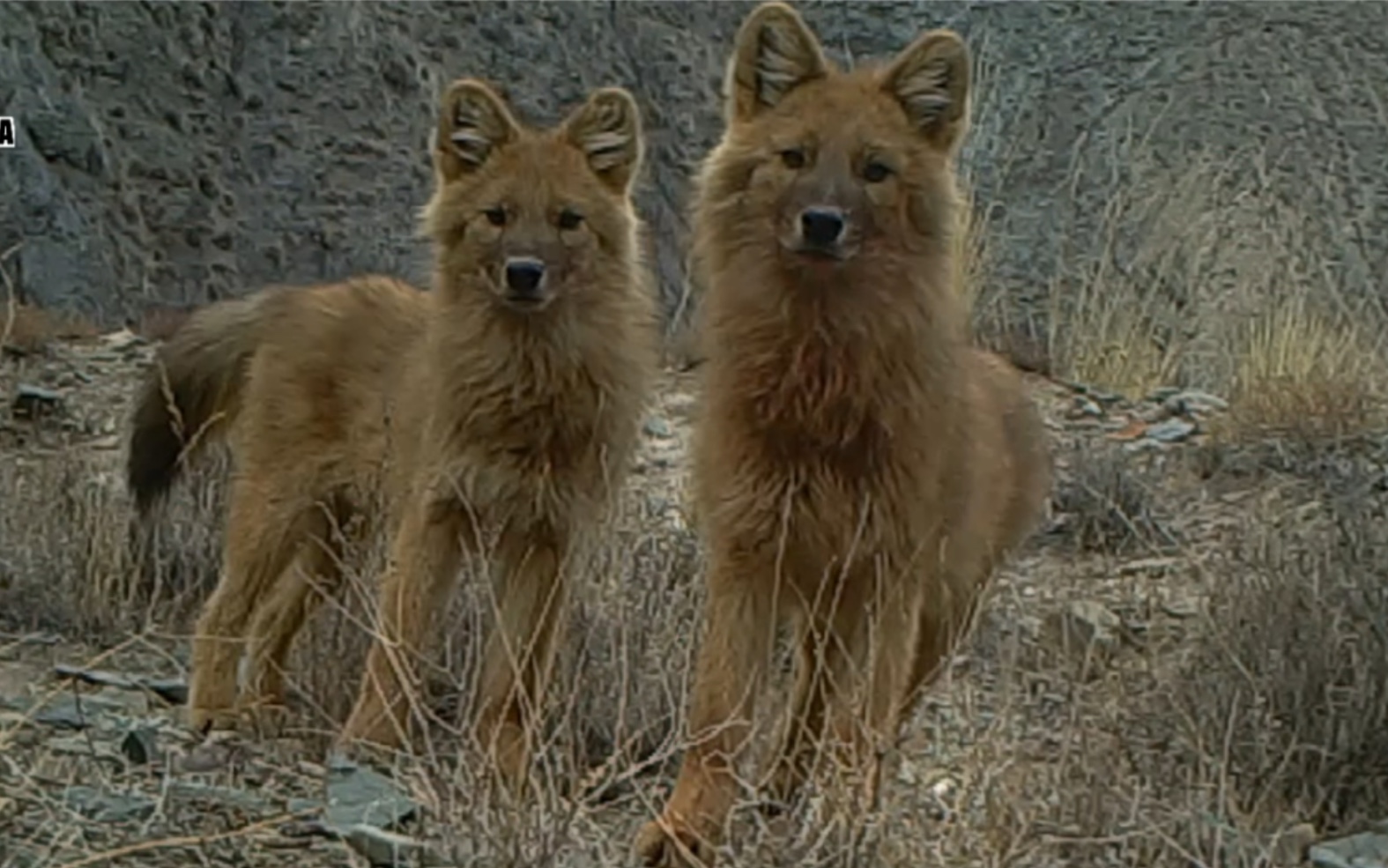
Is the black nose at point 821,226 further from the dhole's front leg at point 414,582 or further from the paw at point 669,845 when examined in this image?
the paw at point 669,845

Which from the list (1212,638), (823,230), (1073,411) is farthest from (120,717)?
(1073,411)

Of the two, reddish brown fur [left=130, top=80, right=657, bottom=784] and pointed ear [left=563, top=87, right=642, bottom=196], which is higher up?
pointed ear [left=563, top=87, right=642, bottom=196]

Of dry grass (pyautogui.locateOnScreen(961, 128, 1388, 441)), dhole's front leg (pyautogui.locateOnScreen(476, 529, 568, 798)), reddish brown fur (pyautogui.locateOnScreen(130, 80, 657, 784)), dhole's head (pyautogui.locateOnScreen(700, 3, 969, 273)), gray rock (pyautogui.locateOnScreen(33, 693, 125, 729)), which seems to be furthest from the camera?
dry grass (pyautogui.locateOnScreen(961, 128, 1388, 441))

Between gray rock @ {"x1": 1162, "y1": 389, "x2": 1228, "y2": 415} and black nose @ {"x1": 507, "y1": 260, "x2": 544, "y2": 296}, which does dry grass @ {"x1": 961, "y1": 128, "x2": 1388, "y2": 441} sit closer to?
gray rock @ {"x1": 1162, "y1": 389, "x2": 1228, "y2": 415}

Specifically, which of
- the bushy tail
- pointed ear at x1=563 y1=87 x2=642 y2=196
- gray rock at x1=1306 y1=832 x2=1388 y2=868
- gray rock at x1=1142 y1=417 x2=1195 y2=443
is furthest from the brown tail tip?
gray rock at x1=1142 y1=417 x2=1195 y2=443

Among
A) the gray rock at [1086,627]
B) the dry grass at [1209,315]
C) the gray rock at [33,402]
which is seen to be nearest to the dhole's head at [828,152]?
the gray rock at [1086,627]

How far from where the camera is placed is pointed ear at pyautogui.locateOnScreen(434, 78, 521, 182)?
711cm

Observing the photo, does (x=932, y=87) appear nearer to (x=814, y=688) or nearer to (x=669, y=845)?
(x=814, y=688)

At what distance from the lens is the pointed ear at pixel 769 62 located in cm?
650

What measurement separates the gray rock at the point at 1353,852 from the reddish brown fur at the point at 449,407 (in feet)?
5.85

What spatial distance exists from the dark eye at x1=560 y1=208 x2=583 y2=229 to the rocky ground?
86 centimetres

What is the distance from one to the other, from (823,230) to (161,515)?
276cm

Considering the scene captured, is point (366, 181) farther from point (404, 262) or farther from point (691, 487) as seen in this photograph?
point (691, 487)

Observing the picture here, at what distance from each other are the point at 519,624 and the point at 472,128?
4.51 ft
